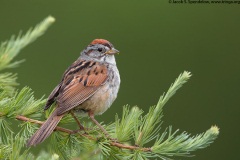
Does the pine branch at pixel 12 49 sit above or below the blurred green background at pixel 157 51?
below

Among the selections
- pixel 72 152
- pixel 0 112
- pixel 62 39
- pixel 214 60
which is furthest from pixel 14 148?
pixel 214 60

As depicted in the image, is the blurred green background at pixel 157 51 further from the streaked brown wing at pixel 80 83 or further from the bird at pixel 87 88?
the streaked brown wing at pixel 80 83

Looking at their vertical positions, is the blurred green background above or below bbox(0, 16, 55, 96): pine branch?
above

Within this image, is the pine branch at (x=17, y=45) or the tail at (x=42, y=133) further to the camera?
the pine branch at (x=17, y=45)

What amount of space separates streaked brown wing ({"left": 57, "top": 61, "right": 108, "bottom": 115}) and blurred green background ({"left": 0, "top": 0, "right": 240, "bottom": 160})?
2804mm

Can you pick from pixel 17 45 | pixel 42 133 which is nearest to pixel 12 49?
pixel 17 45

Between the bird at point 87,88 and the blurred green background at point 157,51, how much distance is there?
2.65m

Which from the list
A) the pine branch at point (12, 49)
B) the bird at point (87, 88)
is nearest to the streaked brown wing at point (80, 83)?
the bird at point (87, 88)

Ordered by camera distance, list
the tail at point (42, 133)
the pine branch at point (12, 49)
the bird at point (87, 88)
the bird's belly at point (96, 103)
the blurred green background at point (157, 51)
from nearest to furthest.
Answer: the tail at point (42, 133)
the pine branch at point (12, 49)
the bird at point (87, 88)
the bird's belly at point (96, 103)
the blurred green background at point (157, 51)

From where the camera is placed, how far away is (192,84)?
24.4 feet

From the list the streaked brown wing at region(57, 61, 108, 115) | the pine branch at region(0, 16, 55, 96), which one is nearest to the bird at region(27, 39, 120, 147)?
the streaked brown wing at region(57, 61, 108, 115)

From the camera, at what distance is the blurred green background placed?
7062 millimetres

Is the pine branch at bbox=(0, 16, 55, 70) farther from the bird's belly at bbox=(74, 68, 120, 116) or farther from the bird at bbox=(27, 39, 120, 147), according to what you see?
the bird's belly at bbox=(74, 68, 120, 116)

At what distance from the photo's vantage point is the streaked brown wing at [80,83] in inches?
141
